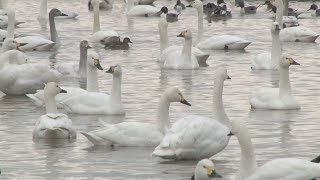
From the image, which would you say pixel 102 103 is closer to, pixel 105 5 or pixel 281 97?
pixel 281 97

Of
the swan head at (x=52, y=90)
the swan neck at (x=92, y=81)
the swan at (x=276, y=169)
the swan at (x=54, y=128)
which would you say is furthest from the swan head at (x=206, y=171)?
the swan neck at (x=92, y=81)

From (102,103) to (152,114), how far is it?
0.83 meters

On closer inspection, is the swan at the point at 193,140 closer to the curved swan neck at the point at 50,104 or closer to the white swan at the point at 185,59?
the curved swan neck at the point at 50,104

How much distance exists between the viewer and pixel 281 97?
22984mm

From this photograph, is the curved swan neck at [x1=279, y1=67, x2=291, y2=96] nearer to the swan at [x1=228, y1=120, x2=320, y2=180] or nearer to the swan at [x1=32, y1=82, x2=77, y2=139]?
the swan at [x1=32, y1=82, x2=77, y2=139]

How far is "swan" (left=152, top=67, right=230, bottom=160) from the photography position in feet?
57.3

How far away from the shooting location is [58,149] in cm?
1891

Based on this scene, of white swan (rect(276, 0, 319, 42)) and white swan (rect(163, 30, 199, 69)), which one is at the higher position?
white swan (rect(163, 30, 199, 69))

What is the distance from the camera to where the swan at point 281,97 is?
22.9 meters

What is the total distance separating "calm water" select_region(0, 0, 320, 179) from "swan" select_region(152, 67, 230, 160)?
0.57ft

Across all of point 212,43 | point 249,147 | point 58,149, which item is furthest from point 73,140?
point 212,43

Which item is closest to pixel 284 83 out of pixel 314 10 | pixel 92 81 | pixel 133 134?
pixel 92 81

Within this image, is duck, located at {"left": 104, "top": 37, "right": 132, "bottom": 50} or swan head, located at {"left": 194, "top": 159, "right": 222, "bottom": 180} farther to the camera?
duck, located at {"left": 104, "top": 37, "right": 132, "bottom": 50}

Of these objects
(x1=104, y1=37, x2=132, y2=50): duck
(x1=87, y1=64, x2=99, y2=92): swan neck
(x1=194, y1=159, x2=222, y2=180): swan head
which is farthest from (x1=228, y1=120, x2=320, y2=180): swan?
(x1=104, y1=37, x2=132, y2=50): duck
